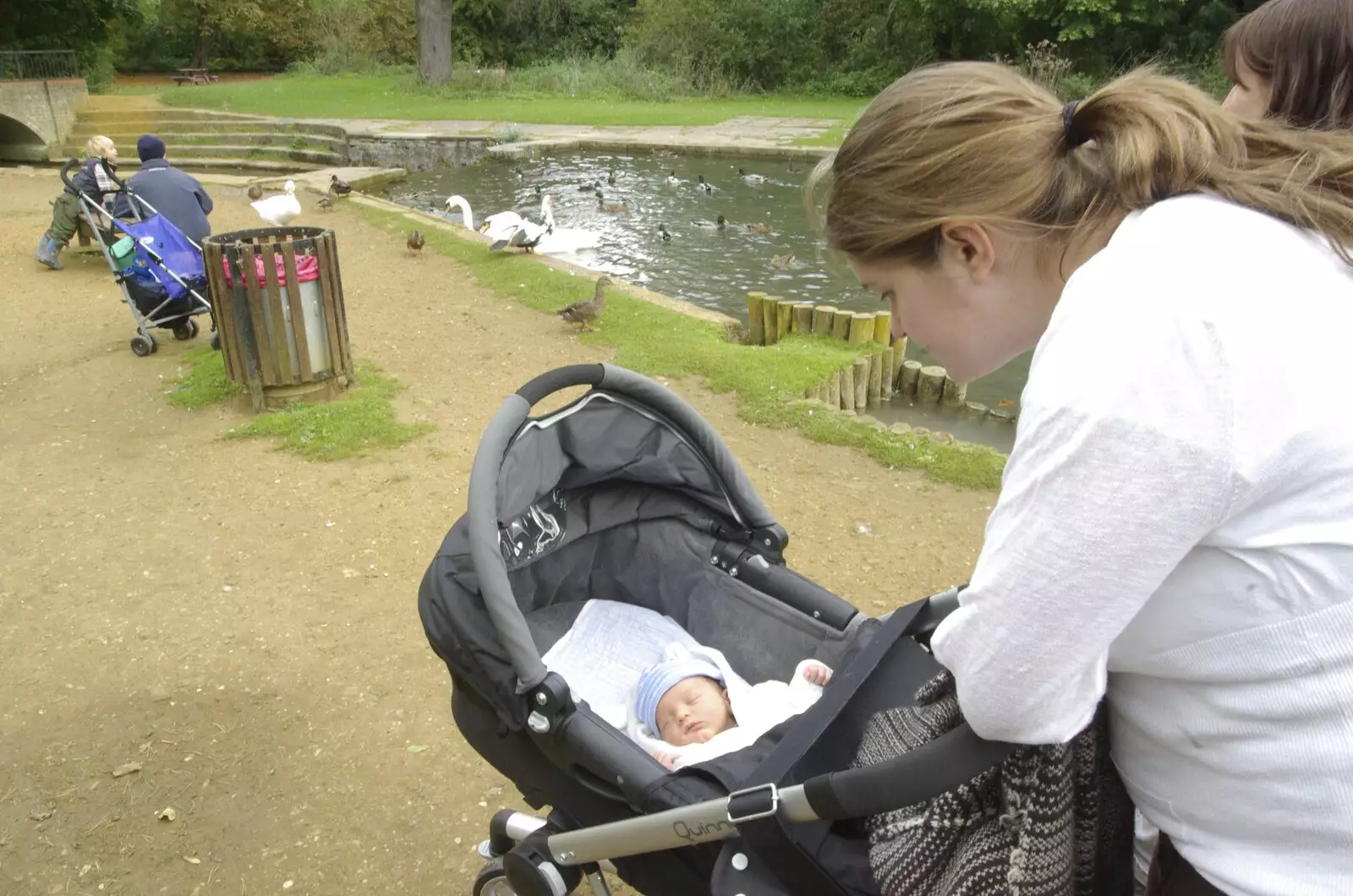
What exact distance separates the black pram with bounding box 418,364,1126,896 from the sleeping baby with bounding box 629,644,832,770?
0.40 feet

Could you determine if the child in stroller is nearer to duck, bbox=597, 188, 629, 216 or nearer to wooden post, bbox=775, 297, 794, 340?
wooden post, bbox=775, 297, 794, 340

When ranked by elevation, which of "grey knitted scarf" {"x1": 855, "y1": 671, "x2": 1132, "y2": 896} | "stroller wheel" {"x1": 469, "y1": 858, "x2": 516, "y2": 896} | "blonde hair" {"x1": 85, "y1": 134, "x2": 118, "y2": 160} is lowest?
"stroller wheel" {"x1": 469, "y1": 858, "x2": 516, "y2": 896}

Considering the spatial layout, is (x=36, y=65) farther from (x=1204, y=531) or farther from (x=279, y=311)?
(x=1204, y=531)

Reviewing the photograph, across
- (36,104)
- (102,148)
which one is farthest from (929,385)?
(36,104)

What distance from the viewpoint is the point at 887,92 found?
4.85 ft

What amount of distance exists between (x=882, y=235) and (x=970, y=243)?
0.13 m

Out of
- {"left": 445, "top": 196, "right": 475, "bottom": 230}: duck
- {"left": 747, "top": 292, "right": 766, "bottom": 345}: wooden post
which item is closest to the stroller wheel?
{"left": 747, "top": 292, "right": 766, "bottom": 345}: wooden post

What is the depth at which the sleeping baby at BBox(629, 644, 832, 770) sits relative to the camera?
8.00ft

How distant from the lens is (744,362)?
23.4 ft

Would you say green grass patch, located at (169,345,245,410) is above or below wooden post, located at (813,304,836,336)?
below

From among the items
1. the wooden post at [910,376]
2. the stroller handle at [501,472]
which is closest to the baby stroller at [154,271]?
the wooden post at [910,376]

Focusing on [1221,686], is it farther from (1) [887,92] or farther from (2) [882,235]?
(1) [887,92]

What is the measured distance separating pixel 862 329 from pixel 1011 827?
6538 mm

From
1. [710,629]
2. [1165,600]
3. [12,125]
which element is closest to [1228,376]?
[1165,600]
